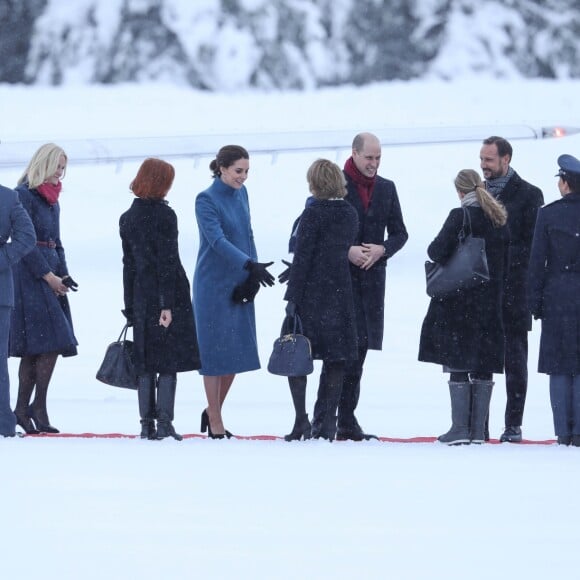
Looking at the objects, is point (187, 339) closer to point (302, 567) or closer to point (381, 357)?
point (302, 567)

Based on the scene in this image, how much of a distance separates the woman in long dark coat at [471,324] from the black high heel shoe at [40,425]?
6.03ft

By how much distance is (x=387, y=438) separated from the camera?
6.93 m

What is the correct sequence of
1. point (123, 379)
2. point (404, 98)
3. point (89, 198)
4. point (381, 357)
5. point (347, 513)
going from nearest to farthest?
1. point (347, 513)
2. point (123, 379)
3. point (381, 357)
4. point (89, 198)
5. point (404, 98)

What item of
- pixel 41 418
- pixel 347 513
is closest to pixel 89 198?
pixel 41 418

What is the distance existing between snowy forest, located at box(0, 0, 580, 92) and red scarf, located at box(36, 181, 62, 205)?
20.5 m

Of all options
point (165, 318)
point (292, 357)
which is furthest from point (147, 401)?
point (292, 357)

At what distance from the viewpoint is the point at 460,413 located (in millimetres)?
6508

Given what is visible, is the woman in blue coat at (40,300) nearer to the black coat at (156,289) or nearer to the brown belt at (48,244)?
the brown belt at (48,244)

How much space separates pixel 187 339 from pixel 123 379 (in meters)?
0.35

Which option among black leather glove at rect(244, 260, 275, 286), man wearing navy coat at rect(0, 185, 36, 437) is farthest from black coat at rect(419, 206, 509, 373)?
man wearing navy coat at rect(0, 185, 36, 437)

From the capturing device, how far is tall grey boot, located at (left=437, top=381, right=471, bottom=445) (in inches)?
256

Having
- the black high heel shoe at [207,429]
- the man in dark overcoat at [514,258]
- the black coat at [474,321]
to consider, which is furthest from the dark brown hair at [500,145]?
the black high heel shoe at [207,429]

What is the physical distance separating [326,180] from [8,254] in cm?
150

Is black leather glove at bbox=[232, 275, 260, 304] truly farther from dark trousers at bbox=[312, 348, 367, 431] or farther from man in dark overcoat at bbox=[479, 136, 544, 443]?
man in dark overcoat at bbox=[479, 136, 544, 443]
